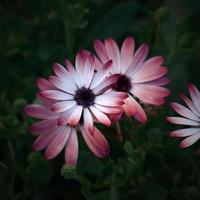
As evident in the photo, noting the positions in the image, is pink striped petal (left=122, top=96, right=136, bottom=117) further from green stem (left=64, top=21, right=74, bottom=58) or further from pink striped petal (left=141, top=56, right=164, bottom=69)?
green stem (left=64, top=21, right=74, bottom=58)

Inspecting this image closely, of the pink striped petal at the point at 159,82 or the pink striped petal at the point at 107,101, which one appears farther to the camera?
the pink striped petal at the point at 159,82

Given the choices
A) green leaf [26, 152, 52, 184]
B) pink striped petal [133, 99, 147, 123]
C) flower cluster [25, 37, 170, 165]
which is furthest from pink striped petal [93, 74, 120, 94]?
green leaf [26, 152, 52, 184]

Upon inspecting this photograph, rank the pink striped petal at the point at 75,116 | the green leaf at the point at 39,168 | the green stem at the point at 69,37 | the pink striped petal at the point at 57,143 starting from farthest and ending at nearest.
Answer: the green stem at the point at 69,37 → the green leaf at the point at 39,168 → the pink striped petal at the point at 57,143 → the pink striped petal at the point at 75,116

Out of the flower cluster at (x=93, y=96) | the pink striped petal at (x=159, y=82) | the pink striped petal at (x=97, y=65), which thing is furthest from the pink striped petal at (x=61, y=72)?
the pink striped petal at (x=159, y=82)

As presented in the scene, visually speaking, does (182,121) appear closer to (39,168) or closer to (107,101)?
(107,101)

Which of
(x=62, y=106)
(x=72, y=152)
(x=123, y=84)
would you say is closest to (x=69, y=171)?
(x=72, y=152)

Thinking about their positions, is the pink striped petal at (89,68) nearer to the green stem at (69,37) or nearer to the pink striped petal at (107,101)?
the pink striped petal at (107,101)

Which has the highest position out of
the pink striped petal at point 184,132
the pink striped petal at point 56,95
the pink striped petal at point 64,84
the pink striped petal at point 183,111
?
the pink striped petal at point 64,84

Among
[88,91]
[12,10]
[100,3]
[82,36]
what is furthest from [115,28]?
[88,91]
